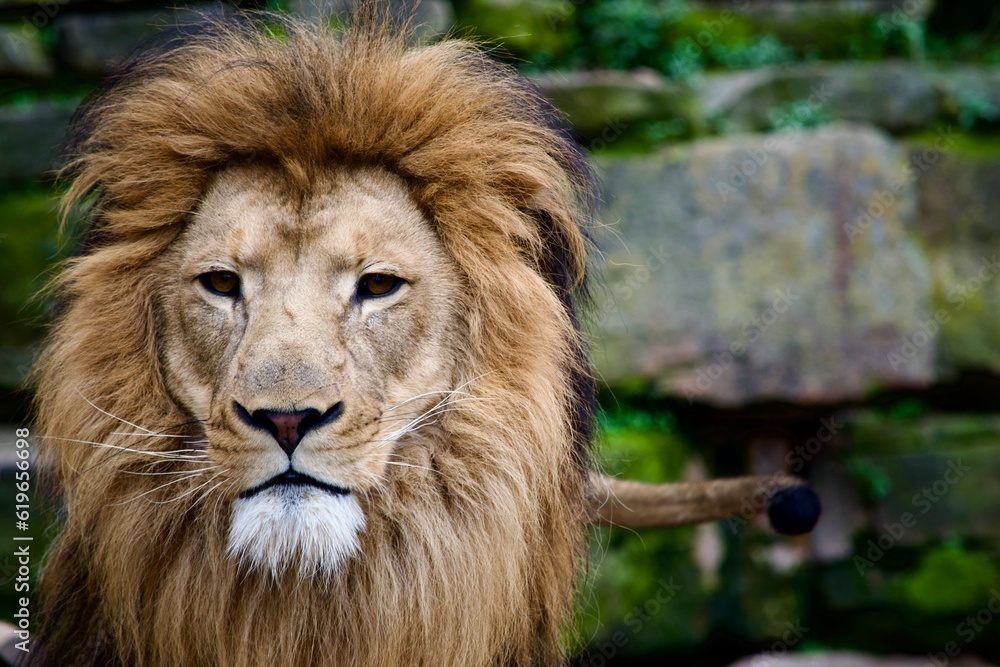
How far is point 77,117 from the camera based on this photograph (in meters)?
2.17

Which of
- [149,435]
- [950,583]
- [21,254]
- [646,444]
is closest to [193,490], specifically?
[149,435]

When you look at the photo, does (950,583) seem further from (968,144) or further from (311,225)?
(311,225)

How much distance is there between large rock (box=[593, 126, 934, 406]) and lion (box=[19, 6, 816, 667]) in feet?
6.23

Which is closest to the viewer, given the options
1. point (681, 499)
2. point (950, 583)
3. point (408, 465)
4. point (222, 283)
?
point (408, 465)

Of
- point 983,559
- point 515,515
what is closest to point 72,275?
point 515,515

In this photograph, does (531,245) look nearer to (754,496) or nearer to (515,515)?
(515,515)

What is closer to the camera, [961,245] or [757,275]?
[757,275]

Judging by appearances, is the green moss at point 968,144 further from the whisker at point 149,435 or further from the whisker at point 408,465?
the whisker at point 149,435

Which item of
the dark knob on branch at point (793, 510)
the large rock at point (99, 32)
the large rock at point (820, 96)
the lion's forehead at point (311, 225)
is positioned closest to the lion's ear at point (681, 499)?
the dark knob on branch at point (793, 510)

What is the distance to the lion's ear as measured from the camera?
7.32 ft

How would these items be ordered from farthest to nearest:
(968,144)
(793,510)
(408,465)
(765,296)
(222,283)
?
1. (968,144)
2. (765,296)
3. (793,510)
4. (222,283)
5. (408,465)

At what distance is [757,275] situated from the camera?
3.83 meters

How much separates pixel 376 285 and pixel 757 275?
2414mm

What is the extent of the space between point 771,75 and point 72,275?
308cm
